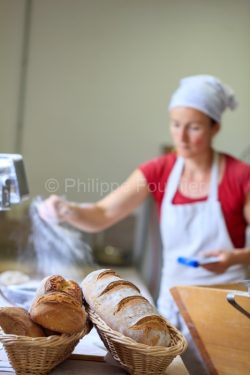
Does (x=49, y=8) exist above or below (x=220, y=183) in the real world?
above

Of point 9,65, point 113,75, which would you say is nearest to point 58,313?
point 9,65

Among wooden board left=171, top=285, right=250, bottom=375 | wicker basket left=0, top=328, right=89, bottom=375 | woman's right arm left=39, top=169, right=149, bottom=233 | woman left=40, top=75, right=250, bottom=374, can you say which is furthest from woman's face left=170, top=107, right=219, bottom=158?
wicker basket left=0, top=328, right=89, bottom=375

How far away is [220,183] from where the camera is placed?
1.17 m

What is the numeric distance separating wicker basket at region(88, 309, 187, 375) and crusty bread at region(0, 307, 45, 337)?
80 millimetres

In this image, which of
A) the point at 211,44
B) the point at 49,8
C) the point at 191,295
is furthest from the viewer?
the point at 211,44

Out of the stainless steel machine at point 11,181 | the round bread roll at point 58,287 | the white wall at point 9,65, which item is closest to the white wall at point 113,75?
the white wall at point 9,65

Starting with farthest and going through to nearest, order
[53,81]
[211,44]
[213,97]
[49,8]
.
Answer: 1. [211,44]
2. [53,81]
3. [49,8]
4. [213,97]

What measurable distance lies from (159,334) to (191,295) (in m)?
0.28

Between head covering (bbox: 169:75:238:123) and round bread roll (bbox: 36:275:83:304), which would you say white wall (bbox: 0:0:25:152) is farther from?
round bread roll (bbox: 36:275:83:304)

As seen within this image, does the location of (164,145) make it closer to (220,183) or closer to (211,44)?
(211,44)

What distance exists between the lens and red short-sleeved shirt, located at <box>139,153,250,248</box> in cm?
116

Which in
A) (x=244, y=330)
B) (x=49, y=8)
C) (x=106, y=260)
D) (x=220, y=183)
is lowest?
(x=106, y=260)

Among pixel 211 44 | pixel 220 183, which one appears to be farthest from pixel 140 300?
pixel 211 44

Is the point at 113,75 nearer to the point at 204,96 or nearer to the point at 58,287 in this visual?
the point at 204,96
